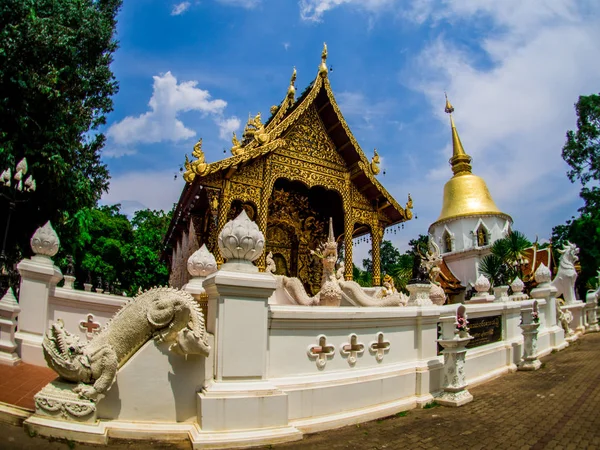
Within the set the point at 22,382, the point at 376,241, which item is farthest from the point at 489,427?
the point at 376,241

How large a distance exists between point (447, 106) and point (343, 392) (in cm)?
4036

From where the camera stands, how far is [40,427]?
3412 mm

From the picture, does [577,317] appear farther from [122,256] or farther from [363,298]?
[122,256]

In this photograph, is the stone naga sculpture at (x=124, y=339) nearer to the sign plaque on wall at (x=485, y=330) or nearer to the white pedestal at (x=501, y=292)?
the sign plaque on wall at (x=485, y=330)

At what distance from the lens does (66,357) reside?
12.0 feet

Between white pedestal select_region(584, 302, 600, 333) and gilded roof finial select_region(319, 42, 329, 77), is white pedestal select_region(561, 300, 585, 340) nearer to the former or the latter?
white pedestal select_region(584, 302, 600, 333)

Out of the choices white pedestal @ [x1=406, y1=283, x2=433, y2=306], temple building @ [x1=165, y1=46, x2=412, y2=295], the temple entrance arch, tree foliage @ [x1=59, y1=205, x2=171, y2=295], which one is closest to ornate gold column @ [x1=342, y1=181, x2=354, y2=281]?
temple building @ [x1=165, y1=46, x2=412, y2=295]

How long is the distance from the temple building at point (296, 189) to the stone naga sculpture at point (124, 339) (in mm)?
5420

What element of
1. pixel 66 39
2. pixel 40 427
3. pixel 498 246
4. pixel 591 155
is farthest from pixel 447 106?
pixel 40 427

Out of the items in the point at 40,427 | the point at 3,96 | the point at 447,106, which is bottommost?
the point at 40,427

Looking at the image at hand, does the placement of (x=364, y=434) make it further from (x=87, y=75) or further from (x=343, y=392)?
(x=87, y=75)

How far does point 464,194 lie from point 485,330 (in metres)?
27.8

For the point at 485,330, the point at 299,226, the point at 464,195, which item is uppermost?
the point at 464,195

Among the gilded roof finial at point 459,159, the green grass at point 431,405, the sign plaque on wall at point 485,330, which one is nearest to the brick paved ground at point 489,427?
the green grass at point 431,405
